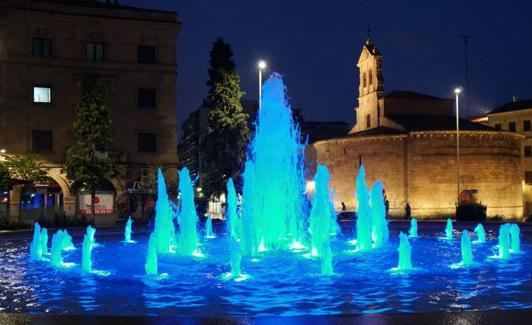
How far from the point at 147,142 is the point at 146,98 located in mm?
2899

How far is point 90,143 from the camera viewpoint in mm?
35812

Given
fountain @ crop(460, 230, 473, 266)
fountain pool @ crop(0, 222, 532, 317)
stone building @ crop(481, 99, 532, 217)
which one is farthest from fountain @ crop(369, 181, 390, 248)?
stone building @ crop(481, 99, 532, 217)

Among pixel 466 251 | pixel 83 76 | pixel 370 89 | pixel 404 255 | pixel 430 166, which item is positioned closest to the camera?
pixel 404 255

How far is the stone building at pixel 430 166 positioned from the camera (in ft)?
152

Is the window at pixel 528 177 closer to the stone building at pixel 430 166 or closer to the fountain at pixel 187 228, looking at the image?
the stone building at pixel 430 166

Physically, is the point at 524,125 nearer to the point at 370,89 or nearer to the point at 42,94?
the point at 370,89

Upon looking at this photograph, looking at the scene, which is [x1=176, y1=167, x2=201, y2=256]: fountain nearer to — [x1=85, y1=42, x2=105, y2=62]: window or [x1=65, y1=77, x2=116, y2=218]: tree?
[x1=65, y1=77, x2=116, y2=218]: tree

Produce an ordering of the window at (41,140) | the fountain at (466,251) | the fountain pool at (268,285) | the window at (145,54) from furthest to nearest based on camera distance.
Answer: the window at (145,54)
the window at (41,140)
the fountain at (466,251)
the fountain pool at (268,285)

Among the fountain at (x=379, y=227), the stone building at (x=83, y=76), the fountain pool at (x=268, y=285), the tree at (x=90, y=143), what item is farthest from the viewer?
the stone building at (x=83, y=76)

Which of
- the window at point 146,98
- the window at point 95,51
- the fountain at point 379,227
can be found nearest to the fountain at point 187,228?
the fountain at point 379,227

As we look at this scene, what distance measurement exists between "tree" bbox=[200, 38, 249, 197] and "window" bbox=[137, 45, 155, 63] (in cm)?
394

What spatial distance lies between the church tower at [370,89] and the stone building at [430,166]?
228 inches

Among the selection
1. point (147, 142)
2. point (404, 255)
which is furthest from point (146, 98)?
point (404, 255)

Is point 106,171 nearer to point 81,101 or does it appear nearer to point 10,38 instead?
point 81,101
